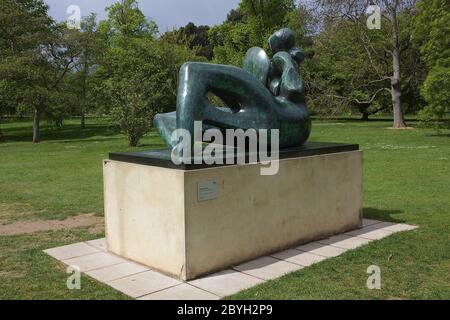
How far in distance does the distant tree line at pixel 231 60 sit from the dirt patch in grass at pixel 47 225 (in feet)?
37.8

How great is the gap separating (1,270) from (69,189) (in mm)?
5316

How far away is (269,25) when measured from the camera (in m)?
37.0

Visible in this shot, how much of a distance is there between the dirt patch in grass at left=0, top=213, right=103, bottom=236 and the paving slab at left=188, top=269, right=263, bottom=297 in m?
2.82

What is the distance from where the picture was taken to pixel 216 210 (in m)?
4.59

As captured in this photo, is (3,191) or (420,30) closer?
(3,191)

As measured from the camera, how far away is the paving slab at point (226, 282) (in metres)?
4.16

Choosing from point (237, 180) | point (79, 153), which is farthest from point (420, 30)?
point (237, 180)

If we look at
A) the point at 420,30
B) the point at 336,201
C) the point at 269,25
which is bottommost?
the point at 336,201

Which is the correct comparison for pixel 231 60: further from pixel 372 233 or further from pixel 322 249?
pixel 322 249

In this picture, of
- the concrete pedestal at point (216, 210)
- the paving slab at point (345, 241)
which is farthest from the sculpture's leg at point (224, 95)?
the paving slab at point (345, 241)

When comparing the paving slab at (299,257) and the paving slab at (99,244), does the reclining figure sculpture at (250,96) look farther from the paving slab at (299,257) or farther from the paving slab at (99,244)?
the paving slab at (99,244)

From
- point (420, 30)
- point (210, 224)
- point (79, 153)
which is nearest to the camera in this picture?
point (210, 224)

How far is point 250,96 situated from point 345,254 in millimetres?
2065
